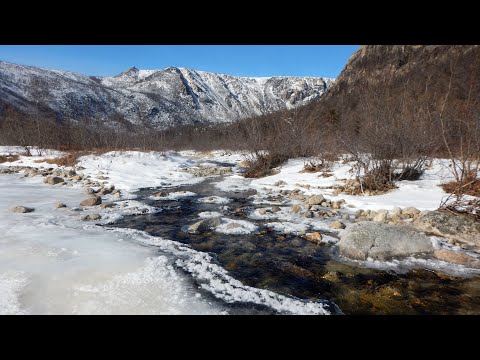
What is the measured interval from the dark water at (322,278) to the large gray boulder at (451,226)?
178cm

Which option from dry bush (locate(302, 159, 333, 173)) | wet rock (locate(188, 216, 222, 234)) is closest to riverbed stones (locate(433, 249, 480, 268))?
wet rock (locate(188, 216, 222, 234))

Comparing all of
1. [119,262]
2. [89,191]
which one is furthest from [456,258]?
[89,191]

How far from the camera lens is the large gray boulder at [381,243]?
5.11 m

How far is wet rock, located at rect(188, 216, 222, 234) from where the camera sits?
6.72 metres

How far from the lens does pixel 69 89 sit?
433 ft

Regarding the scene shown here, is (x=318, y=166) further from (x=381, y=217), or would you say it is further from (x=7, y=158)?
(x=7, y=158)

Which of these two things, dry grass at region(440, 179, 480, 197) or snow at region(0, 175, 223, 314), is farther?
dry grass at region(440, 179, 480, 197)

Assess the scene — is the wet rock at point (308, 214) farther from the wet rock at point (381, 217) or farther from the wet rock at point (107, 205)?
the wet rock at point (107, 205)

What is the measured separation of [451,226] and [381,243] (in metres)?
1.92

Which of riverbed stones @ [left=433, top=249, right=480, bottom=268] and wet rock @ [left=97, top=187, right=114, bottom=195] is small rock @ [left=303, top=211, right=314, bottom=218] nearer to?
riverbed stones @ [left=433, top=249, right=480, bottom=268]

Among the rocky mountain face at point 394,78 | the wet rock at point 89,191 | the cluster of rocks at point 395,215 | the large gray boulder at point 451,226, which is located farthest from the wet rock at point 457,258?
the wet rock at point 89,191

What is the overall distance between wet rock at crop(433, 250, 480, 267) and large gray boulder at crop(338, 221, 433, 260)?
233mm
